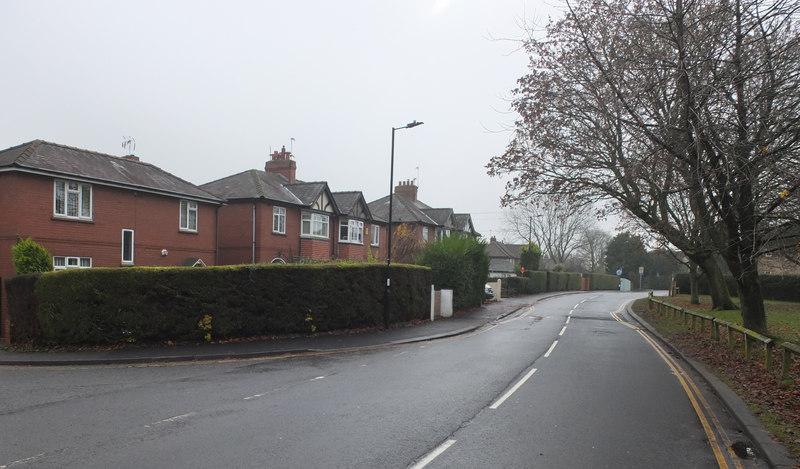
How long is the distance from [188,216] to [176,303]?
44.5 feet

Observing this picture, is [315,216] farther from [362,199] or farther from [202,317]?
[202,317]

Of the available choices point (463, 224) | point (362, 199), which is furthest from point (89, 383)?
point (463, 224)

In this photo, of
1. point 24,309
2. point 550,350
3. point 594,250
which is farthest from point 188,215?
point 594,250

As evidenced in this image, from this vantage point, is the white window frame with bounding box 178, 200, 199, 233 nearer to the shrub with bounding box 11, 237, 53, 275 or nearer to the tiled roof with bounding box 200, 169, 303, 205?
the tiled roof with bounding box 200, 169, 303, 205

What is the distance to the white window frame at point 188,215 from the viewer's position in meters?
25.6

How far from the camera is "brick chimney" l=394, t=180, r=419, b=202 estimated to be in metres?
53.4

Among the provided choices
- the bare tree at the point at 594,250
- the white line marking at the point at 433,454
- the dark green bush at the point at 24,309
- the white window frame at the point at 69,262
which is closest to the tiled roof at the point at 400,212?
the white window frame at the point at 69,262

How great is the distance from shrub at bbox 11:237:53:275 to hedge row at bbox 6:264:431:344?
2.91 meters

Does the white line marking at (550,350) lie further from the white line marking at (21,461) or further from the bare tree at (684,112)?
the white line marking at (21,461)

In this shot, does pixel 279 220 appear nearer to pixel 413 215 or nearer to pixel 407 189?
pixel 413 215

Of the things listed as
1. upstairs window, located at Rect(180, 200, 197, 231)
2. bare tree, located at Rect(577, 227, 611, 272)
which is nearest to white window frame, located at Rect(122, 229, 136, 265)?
upstairs window, located at Rect(180, 200, 197, 231)

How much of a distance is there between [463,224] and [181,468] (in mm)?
55289

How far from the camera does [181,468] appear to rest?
5.14 m

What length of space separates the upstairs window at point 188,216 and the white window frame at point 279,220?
17.0 feet
